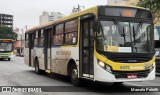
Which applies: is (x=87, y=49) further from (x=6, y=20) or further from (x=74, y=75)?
(x=6, y=20)

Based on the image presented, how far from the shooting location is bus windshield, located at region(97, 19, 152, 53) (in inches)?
489

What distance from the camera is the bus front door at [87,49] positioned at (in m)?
13.0

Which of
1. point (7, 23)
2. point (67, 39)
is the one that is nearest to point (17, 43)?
point (7, 23)

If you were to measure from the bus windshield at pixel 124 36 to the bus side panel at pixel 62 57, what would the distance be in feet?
6.67

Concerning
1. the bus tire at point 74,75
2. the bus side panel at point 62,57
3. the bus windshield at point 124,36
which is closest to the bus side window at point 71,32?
the bus side panel at point 62,57

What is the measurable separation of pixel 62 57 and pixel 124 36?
442 centimetres

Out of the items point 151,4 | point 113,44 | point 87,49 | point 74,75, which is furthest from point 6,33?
point 113,44

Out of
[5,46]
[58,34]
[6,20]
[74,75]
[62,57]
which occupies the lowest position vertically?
[74,75]

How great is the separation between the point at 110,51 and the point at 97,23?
102 cm

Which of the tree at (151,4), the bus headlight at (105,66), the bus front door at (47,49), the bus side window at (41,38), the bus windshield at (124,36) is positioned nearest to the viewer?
the bus headlight at (105,66)

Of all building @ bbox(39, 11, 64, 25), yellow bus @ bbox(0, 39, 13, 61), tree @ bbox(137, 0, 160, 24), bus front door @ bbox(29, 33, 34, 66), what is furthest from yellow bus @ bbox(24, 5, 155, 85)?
building @ bbox(39, 11, 64, 25)

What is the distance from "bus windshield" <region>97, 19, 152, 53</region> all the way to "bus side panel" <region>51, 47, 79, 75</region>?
2032 mm

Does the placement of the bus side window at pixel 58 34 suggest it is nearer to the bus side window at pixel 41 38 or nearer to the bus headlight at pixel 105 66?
the bus side window at pixel 41 38

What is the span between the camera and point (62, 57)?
16312 mm
